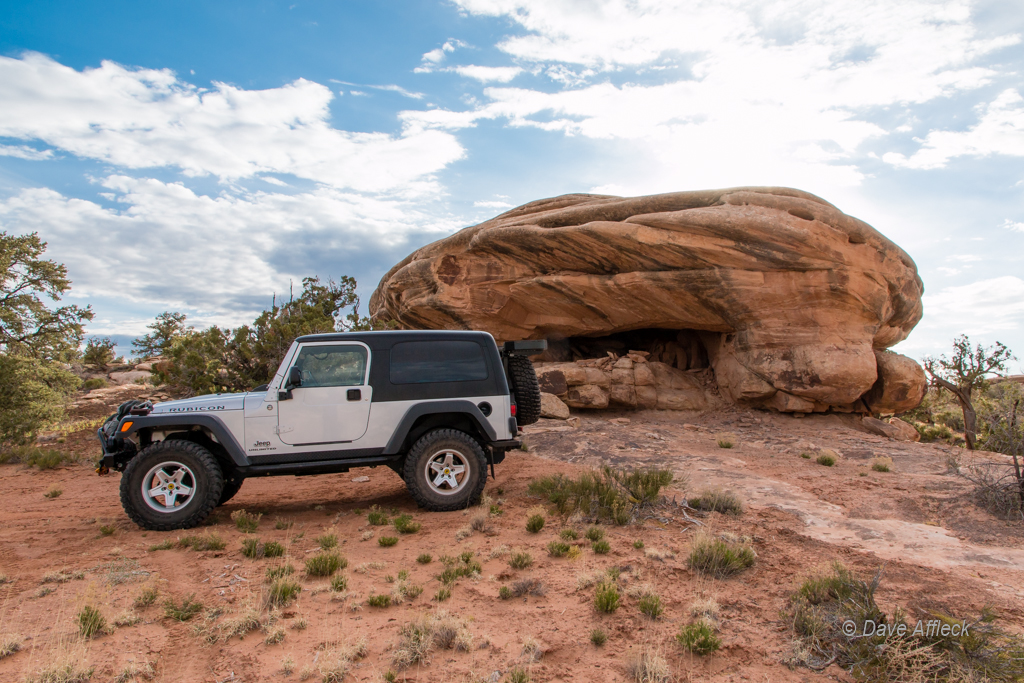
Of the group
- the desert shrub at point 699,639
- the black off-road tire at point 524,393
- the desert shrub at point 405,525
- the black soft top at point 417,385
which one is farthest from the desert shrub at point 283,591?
the black off-road tire at point 524,393

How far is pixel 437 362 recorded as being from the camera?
6824mm

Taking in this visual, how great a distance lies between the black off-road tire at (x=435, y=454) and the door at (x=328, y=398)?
743 mm

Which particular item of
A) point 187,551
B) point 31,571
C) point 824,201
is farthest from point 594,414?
point 31,571

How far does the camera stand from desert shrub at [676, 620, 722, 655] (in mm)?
3538

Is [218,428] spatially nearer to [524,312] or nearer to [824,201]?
[524,312]

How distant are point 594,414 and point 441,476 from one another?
29.6 feet

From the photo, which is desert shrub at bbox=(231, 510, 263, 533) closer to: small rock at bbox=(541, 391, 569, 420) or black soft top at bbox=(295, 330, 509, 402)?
black soft top at bbox=(295, 330, 509, 402)

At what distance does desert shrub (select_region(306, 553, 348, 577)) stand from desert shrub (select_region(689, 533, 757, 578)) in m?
3.26

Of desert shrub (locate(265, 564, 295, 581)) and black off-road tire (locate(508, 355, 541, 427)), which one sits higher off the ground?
black off-road tire (locate(508, 355, 541, 427))

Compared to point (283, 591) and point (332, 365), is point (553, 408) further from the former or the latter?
point (283, 591)

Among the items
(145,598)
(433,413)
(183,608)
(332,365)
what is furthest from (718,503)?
(145,598)

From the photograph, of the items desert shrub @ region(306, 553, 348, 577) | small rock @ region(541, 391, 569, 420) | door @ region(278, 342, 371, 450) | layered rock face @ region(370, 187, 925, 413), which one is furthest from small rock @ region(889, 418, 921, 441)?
desert shrub @ region(306, 553, 348, 577)

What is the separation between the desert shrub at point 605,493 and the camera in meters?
6.38

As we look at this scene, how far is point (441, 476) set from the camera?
264 inches
